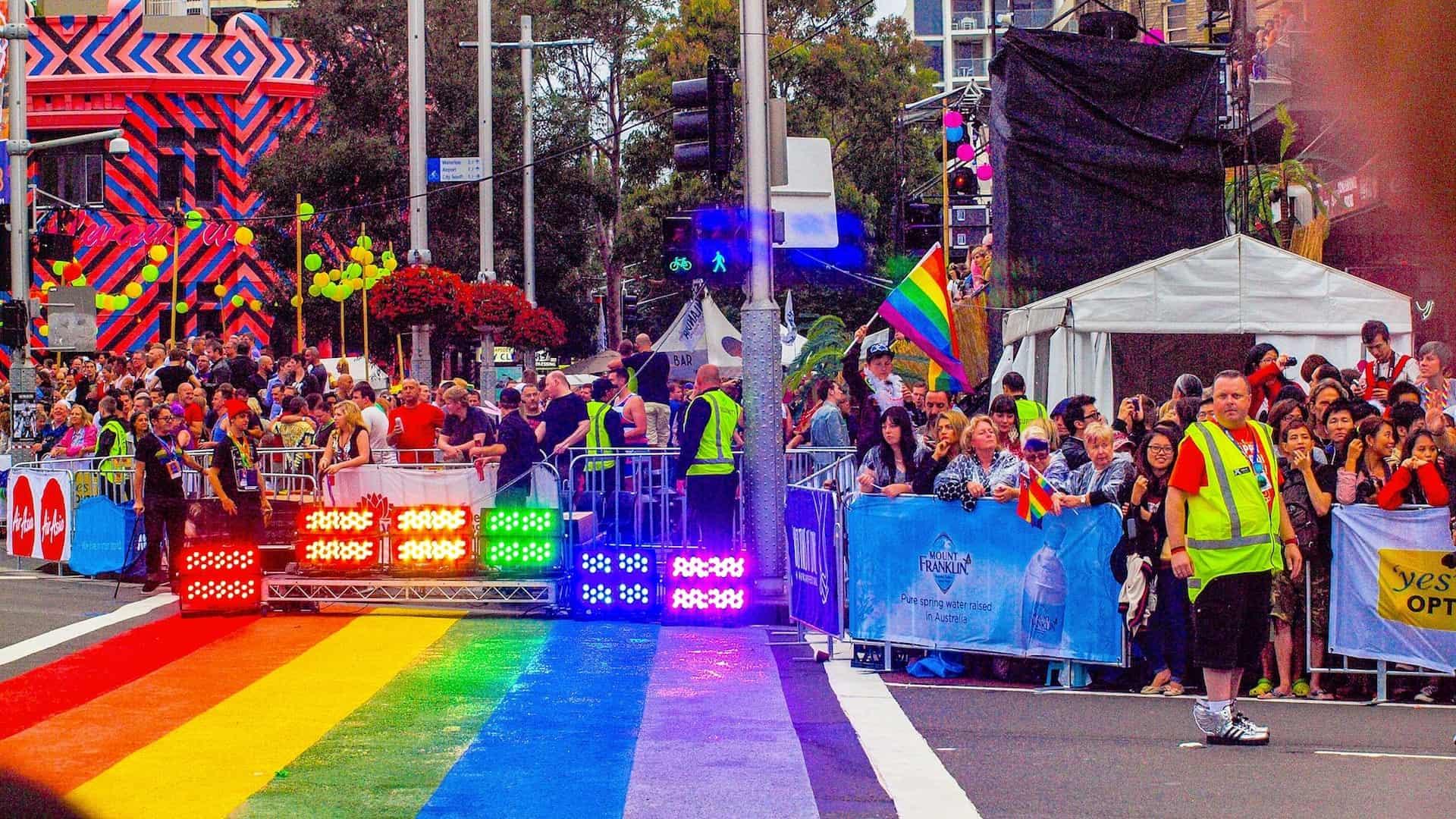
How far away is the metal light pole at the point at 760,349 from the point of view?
1502cm

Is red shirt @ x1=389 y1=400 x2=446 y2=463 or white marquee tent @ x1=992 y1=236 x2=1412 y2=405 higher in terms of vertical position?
white marquee tent @ x1=992 y1=236 x2=1412 y2=405

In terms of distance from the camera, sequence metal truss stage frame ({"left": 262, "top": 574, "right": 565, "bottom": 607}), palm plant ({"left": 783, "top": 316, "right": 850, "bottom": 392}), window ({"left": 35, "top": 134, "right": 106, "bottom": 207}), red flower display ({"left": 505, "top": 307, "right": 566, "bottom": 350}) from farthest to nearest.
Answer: window ({"left": 35, "top": 134, "right": 106, "bottom": 207}), palm plant ({"left": 783, "top": 316, "right": 850, "bottom": 392}), red flower display ({"left": 505, "top": 307, "right": 566, "bottom": 350}), metal truss stage frame ({"left": 262, "top": 574, "right": 565, "bottom": 607})

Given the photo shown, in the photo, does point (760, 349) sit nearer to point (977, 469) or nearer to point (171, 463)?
point (977, 469)

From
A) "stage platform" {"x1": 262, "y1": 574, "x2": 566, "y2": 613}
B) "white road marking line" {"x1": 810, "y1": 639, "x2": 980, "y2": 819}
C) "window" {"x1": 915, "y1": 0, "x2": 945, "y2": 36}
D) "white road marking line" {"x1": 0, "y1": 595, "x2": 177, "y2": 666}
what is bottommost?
"white road marking line" {"x1": 810, "y1": 639, "x2": 980, "y2": 819}

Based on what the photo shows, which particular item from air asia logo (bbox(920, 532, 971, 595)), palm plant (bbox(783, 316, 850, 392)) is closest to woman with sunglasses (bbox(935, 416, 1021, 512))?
air asia logo (bbox(920, 532, 971, 595))

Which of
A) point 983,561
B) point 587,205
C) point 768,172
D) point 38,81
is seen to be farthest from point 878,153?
point 983,561

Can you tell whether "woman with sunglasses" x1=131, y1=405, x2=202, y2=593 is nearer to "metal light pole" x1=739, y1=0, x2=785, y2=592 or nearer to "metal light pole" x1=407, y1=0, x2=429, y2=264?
"metal light pole" x1=739, y1=0, x2=785, y2=592

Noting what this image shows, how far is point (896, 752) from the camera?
895 cm

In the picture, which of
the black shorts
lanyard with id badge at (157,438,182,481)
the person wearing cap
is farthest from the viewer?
lanyard with id badge at (157,438,182,481)

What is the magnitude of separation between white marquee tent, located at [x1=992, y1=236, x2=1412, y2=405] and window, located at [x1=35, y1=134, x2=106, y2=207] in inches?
1659

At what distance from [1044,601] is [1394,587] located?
77.9 inches

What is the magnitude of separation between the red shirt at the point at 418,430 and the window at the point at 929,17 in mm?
100284

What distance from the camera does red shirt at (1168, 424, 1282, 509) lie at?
918cm

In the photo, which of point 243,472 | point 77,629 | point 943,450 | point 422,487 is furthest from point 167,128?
point 943,450
